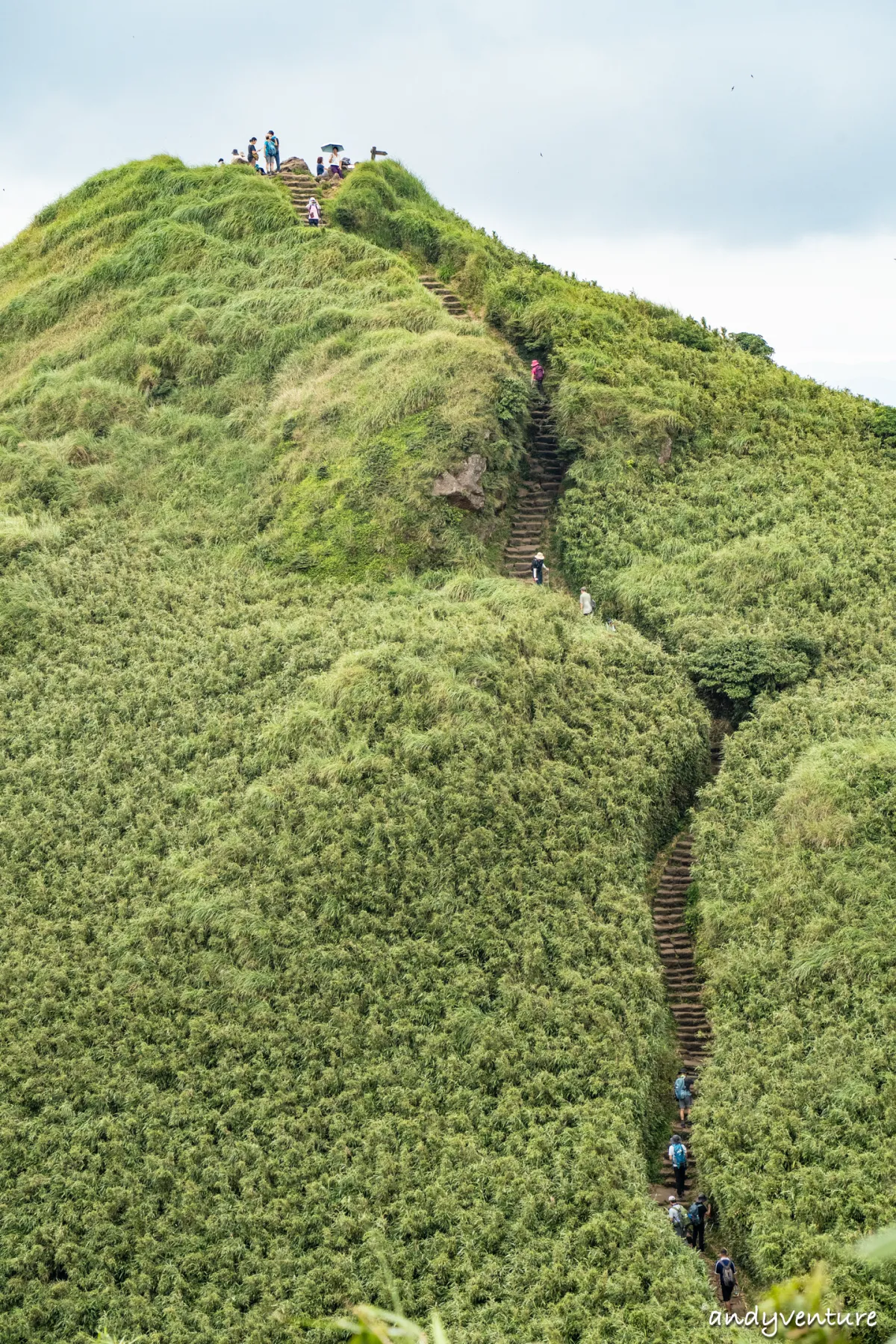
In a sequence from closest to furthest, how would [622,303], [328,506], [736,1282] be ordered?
[736,1282] < [328,506] < [622,303]

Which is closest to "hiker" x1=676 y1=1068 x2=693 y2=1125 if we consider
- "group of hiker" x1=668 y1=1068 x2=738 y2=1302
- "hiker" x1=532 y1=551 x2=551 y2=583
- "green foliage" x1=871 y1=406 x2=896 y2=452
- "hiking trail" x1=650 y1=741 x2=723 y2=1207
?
"group of hiker" x1=668 y1=1068 x2=738 y2=1302

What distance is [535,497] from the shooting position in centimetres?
3350

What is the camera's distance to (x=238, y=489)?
33031mm

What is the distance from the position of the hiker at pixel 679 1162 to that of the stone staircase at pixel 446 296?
24563 millimetres

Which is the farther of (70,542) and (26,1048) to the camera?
(70,542)

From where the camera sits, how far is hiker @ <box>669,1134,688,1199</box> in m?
19.0

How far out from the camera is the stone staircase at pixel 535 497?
32094mm

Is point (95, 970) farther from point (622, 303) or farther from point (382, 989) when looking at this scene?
point (622, 303)

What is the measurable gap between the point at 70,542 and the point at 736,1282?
21847 mm

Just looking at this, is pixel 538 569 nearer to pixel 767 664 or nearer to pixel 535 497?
pixel 535 497

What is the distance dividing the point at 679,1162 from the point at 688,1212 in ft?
2.27

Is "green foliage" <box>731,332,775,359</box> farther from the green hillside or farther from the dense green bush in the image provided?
the dense green bush

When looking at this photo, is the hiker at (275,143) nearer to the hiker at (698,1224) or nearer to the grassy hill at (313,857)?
the grassy hill at (313,857)

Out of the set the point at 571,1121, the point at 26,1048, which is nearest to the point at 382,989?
the point at 571,1121
